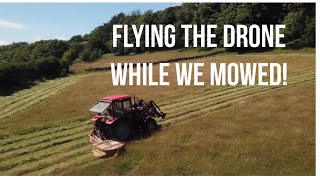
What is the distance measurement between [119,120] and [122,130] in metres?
0.50

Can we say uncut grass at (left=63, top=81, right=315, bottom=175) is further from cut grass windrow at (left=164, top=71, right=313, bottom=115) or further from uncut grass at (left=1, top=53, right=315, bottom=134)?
uncut grass at (left=1, top=53, right=315, bottom=134)

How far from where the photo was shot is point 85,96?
33500 mm

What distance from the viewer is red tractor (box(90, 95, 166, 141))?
1958 centimetres

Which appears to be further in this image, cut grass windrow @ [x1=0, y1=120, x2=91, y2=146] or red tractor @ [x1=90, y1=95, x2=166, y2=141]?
cut grass windrow @ [x1=0, y1=120, x2=91, y2=146]

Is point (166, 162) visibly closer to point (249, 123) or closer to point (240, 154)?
point (240, 154)

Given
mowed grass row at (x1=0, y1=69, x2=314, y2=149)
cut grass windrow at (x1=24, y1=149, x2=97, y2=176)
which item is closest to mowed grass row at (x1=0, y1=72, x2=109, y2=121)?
mowed grass row at (x1=0, y1=69, x2=314, y2=149)

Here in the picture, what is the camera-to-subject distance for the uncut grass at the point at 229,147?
16.1 m

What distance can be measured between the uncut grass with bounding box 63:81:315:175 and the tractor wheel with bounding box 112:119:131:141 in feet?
4.13

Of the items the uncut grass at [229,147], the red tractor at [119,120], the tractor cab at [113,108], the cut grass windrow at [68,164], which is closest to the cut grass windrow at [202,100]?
the uncut grass at [229,147]

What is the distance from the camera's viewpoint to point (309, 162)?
1648 centimetres

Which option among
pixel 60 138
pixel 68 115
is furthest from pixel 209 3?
pixel 60 138

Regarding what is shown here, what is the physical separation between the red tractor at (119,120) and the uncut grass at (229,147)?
1.10 m

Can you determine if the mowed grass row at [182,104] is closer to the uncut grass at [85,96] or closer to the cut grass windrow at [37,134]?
the cut grass windrow at [37,134]
